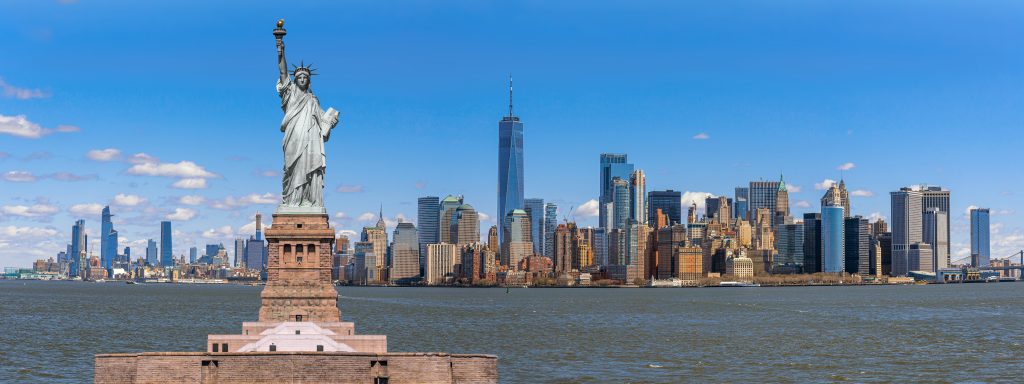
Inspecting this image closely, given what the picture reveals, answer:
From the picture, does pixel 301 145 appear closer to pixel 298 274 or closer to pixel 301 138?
pixel 301 138

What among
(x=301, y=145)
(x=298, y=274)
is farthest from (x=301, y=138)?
(x=298, y=274)

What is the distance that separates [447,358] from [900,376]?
27.1 m

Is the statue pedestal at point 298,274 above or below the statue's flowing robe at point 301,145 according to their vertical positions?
below

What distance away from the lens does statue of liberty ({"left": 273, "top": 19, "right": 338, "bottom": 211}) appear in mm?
53125

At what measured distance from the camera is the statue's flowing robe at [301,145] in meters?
53.2

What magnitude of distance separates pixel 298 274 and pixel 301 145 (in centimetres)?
511

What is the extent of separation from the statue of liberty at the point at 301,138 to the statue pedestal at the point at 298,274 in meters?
0.76

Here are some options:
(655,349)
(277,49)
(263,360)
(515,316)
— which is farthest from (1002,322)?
(263,360)

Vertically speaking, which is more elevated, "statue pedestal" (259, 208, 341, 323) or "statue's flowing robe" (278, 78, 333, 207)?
"statue's flowing robe" (278, 78, 333, 207)

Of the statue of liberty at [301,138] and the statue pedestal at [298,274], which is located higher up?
the statue of liberty at [301,138]

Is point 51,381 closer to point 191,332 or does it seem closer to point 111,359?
point 111,359

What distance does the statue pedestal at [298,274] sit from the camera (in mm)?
52562

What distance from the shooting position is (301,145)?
53312 mm

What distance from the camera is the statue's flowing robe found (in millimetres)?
53188
